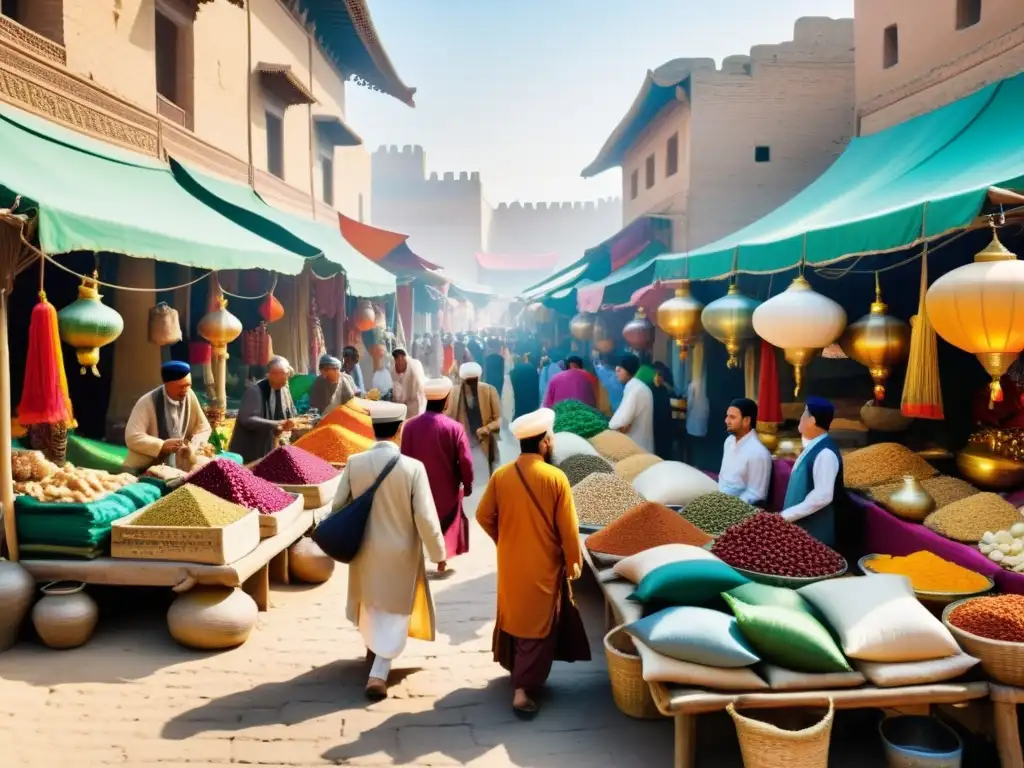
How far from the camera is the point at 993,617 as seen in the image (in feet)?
9.84

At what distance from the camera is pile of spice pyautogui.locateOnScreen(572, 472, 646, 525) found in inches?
191

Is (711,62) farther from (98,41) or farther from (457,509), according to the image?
(457,509)

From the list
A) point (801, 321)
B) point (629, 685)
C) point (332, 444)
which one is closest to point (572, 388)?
point (332, 444)

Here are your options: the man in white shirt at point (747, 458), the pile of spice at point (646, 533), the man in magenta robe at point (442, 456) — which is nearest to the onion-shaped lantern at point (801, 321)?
the man in white shirt at point (747, 458)

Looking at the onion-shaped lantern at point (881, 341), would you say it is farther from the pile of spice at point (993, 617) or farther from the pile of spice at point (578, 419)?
the pile of spice at point (578, 419)

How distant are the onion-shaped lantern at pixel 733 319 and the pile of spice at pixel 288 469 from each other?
292 cm

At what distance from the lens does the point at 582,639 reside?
3.75m

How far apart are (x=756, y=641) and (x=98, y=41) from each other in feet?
23.0

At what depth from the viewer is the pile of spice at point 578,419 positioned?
750 centimetres

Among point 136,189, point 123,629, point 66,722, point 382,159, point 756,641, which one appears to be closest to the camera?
point 756,641

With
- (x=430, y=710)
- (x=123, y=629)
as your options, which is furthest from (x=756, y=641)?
(x=123, y=629)

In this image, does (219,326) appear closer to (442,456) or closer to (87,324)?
(87,324)

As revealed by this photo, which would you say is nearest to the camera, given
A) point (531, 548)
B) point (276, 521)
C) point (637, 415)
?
point (531, 548)

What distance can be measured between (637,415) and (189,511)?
430cm
